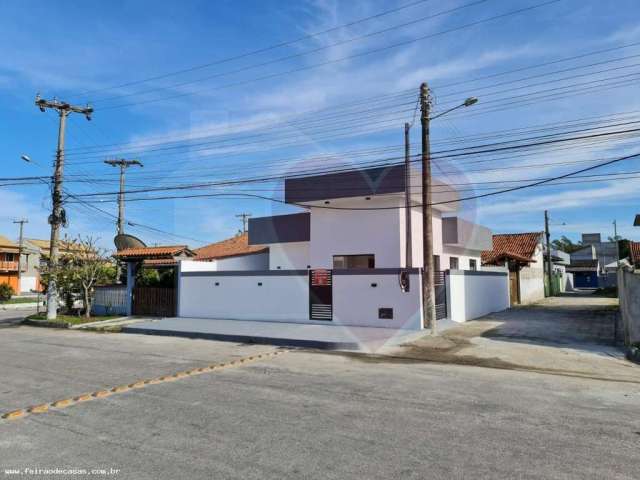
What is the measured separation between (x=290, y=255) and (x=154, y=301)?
20.9ft

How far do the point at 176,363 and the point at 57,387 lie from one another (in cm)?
272

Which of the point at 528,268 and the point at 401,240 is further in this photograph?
the point at 528,268

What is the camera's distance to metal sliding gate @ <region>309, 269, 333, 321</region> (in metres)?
17.1

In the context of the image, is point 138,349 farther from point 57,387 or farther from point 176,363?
point 57,387

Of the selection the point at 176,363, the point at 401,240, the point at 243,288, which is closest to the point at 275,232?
the point at 243,288

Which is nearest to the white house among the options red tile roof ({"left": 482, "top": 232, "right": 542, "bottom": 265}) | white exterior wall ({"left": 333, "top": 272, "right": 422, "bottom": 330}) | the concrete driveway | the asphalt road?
white exterior wall ({"left": 333, "top": 272, "right": 422, "bottom": 330})

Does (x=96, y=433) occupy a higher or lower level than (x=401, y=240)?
lower

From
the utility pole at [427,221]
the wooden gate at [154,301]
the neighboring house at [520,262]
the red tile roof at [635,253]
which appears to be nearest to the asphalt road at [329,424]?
the utility pole at [427,221]

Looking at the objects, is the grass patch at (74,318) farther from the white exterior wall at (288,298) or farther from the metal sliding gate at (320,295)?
the metal sliding gate at (320,295)

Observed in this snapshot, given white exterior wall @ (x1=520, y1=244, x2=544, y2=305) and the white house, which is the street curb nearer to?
the white house

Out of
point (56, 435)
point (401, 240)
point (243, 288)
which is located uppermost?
point (401, 240)

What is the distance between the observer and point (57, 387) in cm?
806

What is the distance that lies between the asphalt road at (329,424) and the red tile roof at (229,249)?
1771cm

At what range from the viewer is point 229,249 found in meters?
30.2
